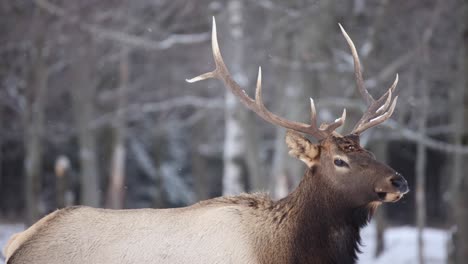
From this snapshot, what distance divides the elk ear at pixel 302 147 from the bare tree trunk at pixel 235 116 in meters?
9.02

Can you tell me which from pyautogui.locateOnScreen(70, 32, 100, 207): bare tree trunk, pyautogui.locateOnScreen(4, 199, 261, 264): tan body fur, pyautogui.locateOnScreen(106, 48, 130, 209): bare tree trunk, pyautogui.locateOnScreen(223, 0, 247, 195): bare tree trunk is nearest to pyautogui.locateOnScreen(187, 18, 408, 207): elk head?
pyautogui.locateOnScreen(4, 199, 261, 264): tan body fur

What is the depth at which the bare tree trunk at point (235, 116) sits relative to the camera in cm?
1550

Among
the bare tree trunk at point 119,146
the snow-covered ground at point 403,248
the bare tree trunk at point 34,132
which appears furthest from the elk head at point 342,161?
the bare tree trunk at point 119,146

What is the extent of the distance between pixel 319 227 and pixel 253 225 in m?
0.53

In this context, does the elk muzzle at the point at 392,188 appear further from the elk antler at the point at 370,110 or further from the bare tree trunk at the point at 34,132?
the bare tree trunk at the point at 34,132

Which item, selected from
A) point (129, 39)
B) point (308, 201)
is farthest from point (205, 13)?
point (308, 201)

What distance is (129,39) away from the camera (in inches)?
627

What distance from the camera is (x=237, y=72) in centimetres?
1578

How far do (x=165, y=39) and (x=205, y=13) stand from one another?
1.28m

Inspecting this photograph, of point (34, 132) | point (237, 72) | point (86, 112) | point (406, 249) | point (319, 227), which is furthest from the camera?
point (86, 112)

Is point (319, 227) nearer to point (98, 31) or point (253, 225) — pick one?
point (253, 225)

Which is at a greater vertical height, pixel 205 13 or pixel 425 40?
pixel 205 13

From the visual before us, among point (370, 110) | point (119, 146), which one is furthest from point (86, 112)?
point (370, 110)

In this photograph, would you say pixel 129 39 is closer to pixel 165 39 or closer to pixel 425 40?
pixel 165 39
